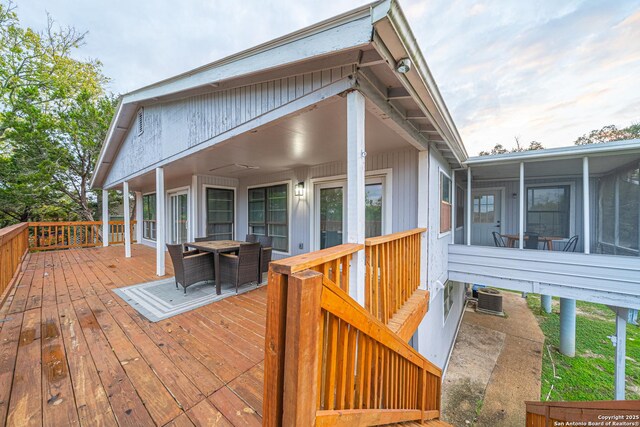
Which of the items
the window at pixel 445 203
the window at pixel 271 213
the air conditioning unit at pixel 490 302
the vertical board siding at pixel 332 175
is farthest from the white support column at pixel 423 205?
the air conditioning unit at pixel 490 302

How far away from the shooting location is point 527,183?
7164 mm

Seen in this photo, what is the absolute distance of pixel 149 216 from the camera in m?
9.60

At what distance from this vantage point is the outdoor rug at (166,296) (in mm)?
3209

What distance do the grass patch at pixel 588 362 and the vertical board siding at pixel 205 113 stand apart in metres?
6.73

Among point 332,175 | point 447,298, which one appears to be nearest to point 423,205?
point 332,175

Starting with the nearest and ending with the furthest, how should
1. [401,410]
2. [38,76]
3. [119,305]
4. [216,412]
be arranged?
[216,412], [401,410], [119,305], [38,76]

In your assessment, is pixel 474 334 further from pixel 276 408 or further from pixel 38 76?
pixel 38 76

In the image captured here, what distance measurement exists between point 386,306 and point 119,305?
12.0 ft

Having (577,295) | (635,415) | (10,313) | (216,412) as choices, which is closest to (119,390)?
(216,412)

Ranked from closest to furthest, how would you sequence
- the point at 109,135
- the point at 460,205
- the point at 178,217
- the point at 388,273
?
1. the point at 388,273
2. the point at 109,135
3. the point at 460,205
4. the point at 178,217

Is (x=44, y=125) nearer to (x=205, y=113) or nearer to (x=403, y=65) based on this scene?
(x=205, y=113)

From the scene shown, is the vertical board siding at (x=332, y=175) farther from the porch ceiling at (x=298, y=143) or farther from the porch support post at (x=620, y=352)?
the porch support post at (x=620, y=352)

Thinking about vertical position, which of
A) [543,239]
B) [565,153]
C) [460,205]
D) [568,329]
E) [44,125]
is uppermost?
[44,125]

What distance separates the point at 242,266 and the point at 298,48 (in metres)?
3.21
